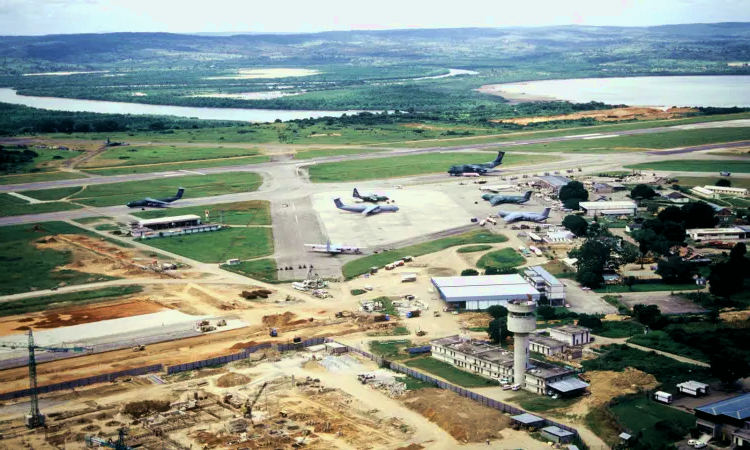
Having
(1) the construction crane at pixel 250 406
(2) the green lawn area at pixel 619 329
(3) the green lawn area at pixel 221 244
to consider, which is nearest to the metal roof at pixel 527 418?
(1) the construction crane at pixel 250 406

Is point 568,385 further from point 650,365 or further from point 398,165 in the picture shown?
point 398,165

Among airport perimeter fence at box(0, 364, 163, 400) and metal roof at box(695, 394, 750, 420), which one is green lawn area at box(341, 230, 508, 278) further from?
metal roof at box(695, 394, 750, 420)

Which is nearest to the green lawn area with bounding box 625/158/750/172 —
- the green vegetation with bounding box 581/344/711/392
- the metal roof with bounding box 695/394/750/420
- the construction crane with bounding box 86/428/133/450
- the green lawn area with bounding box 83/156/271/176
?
the green lawn area with bounding box 83/156/271/176

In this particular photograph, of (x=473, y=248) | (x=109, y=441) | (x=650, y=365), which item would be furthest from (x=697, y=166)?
(x=109, y=441)

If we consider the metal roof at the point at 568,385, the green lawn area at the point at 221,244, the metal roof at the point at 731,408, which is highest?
the metal roof at the point at 731,408

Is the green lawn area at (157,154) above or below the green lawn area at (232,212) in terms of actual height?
above

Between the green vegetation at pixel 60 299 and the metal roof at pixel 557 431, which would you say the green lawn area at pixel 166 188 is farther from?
the metal roof at pixel 557 431
